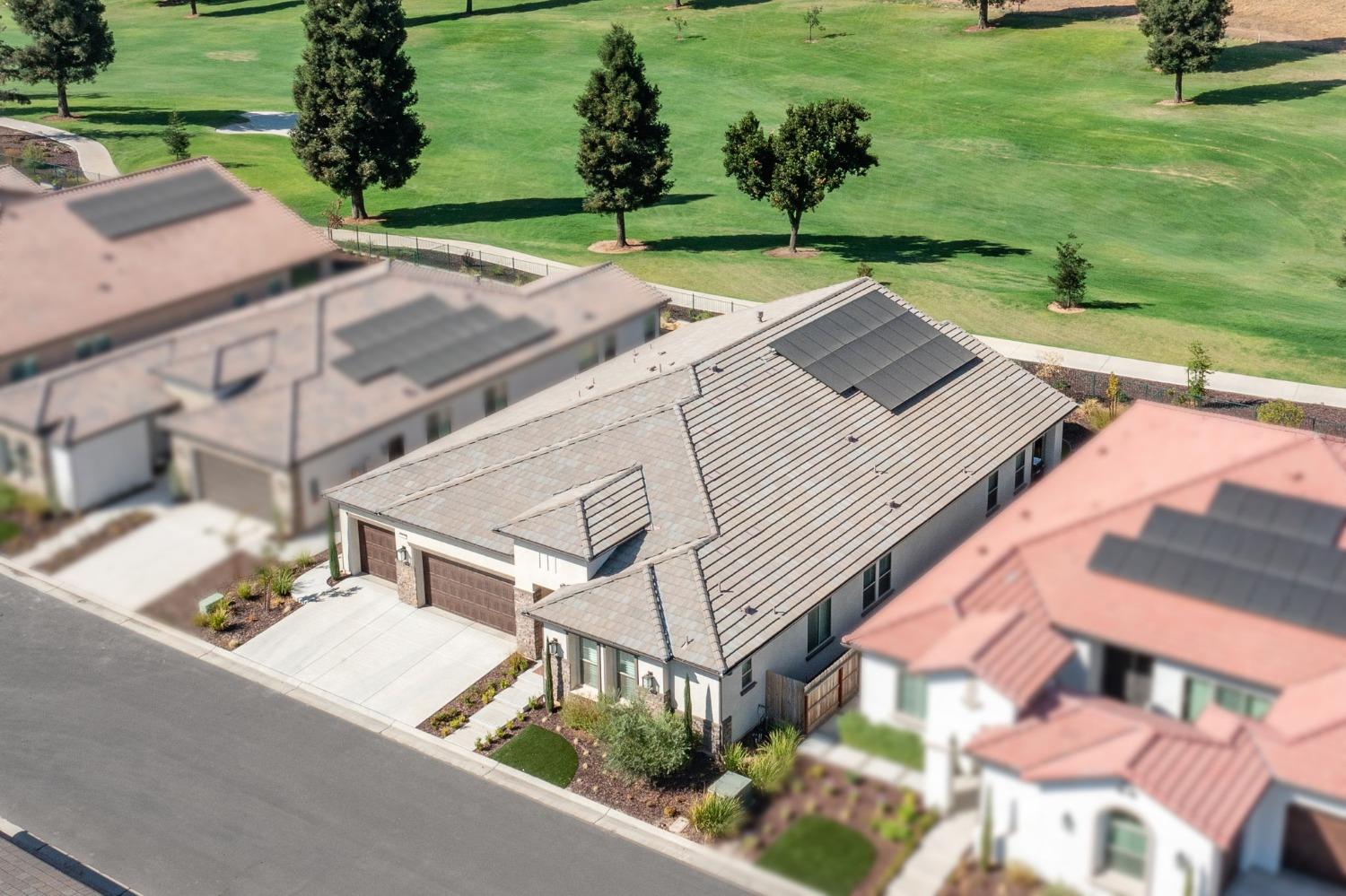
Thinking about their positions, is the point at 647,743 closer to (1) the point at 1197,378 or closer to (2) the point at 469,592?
(2) the point at 469,592

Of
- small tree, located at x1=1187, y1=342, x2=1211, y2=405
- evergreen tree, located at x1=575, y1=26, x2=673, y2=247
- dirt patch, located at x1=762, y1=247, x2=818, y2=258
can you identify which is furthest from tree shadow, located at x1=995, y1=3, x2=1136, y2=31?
evergreen tree, located at x1=575, y1=26, x2=673, y2=247

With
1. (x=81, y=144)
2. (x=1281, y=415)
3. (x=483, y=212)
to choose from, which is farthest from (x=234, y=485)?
(x=1281, y=415)

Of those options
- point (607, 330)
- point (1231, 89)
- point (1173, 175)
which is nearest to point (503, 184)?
point (607, 330)

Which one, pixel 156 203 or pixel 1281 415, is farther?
pixel 1281 415

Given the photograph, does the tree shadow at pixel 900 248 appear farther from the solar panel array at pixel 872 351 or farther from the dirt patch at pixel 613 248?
the solar panel array at pixel 872 351

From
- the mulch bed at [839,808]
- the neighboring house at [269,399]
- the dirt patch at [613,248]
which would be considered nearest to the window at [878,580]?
the dirt patch at [613,248]

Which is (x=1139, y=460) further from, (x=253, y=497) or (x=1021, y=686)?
(x=253, y=497)

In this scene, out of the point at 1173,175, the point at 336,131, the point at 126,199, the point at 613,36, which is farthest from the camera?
the point at 1173,175
